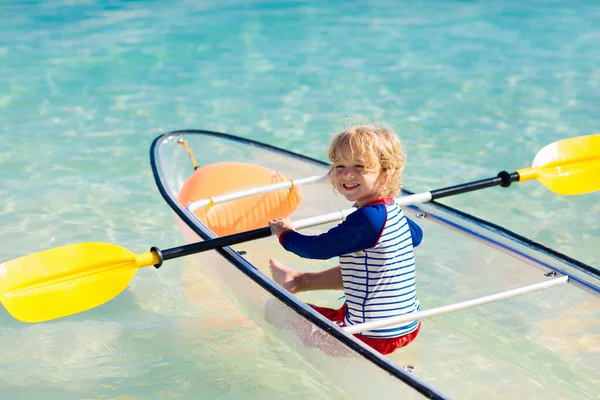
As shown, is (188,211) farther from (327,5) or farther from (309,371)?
(327,5)

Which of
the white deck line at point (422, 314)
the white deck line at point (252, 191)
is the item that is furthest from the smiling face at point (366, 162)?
the white deck line at point (252, 191)

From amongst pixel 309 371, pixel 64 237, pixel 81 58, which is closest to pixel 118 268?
pixel 309 371

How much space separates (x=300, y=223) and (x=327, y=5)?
7073mm

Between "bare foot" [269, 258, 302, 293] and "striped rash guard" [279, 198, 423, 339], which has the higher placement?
"striped rash guard" [279, 198, 423, 339]

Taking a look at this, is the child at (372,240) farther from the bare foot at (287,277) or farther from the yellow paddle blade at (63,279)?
the yellow paddle blade at (63,279)

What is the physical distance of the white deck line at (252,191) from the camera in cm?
355

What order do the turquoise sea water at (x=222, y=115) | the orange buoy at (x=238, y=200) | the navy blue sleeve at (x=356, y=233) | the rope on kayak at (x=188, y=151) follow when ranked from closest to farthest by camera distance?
the navy blue sleeve at (x=356, y=233)
the turquoise sea water at (x=222, y=115)
the orange buoy at (x=238, y=200)
the rope on kayak at (x=188, y=151)

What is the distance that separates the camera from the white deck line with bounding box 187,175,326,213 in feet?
11.6

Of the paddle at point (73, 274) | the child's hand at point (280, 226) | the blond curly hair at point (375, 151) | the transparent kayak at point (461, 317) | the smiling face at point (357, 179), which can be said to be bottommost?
the transparent kayak at point (461, 317)

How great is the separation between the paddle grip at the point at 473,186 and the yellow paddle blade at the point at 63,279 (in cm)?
112

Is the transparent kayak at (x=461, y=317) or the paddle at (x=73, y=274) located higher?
the paddle at (x=73, y=274)

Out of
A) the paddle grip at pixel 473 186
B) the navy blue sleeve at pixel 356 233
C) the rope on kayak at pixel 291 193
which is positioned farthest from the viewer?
the rope on kayak at pixel 291 193

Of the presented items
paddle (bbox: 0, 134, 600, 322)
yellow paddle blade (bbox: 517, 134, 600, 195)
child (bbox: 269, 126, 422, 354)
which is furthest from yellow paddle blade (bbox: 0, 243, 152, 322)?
yellow paddle blade (bbox: 517, 134, 600, 195)

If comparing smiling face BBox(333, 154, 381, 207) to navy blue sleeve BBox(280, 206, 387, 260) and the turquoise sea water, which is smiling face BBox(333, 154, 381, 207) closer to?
navy blue sleeve BBox(280, 206, 387, 260)
